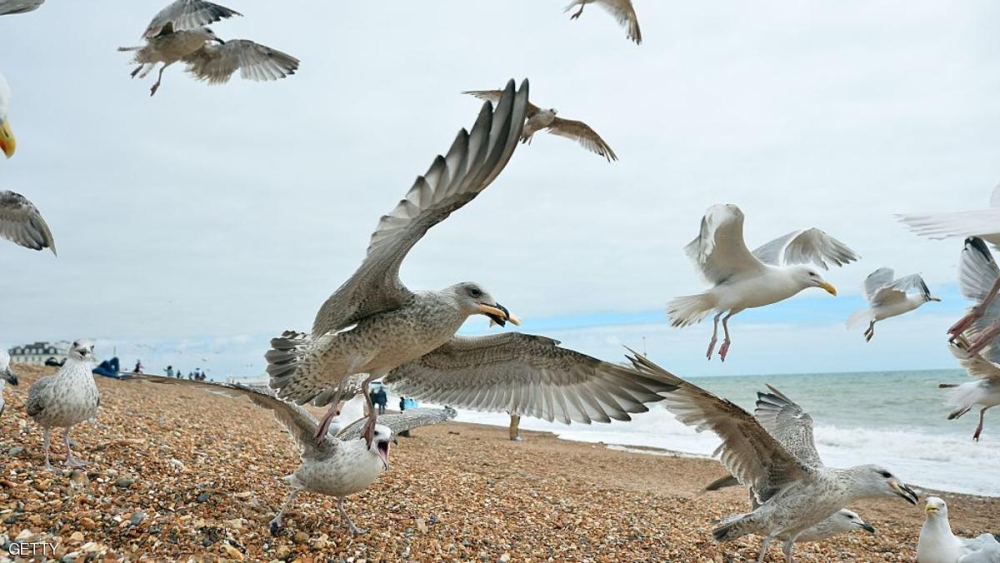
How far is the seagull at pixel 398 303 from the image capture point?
273cm

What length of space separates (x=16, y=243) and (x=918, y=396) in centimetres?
3329

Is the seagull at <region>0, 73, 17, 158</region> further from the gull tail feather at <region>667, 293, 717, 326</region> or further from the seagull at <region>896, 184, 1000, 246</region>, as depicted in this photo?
the gull tail feather at <region>667, 293, 717, 326</region>

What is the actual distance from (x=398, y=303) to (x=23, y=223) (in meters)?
5.25

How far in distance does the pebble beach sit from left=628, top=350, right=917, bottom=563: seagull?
A: 1.89ft

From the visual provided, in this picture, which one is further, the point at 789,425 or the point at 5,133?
the point at 789,425

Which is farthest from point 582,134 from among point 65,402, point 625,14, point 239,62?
point 65,402

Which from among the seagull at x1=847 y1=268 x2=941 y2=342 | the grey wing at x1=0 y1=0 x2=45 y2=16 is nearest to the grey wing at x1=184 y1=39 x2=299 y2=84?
the grey wing at x1=0 y1=0 x2=45 y2=16

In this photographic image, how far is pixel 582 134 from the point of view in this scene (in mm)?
12375

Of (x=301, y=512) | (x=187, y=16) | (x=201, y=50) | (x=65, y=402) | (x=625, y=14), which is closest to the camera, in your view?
(x=301, y=512)

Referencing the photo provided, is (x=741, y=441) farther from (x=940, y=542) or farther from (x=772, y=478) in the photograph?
(x=940, y=542)

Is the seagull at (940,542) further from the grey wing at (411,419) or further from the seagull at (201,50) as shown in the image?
the seagull at (201,50)

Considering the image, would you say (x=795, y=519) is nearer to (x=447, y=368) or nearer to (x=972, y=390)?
(x=447, y=368)

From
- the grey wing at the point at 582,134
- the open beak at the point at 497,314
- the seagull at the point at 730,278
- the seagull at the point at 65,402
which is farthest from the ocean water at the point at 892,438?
the seagull at the point at 65,402

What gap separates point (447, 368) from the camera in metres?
4.70
